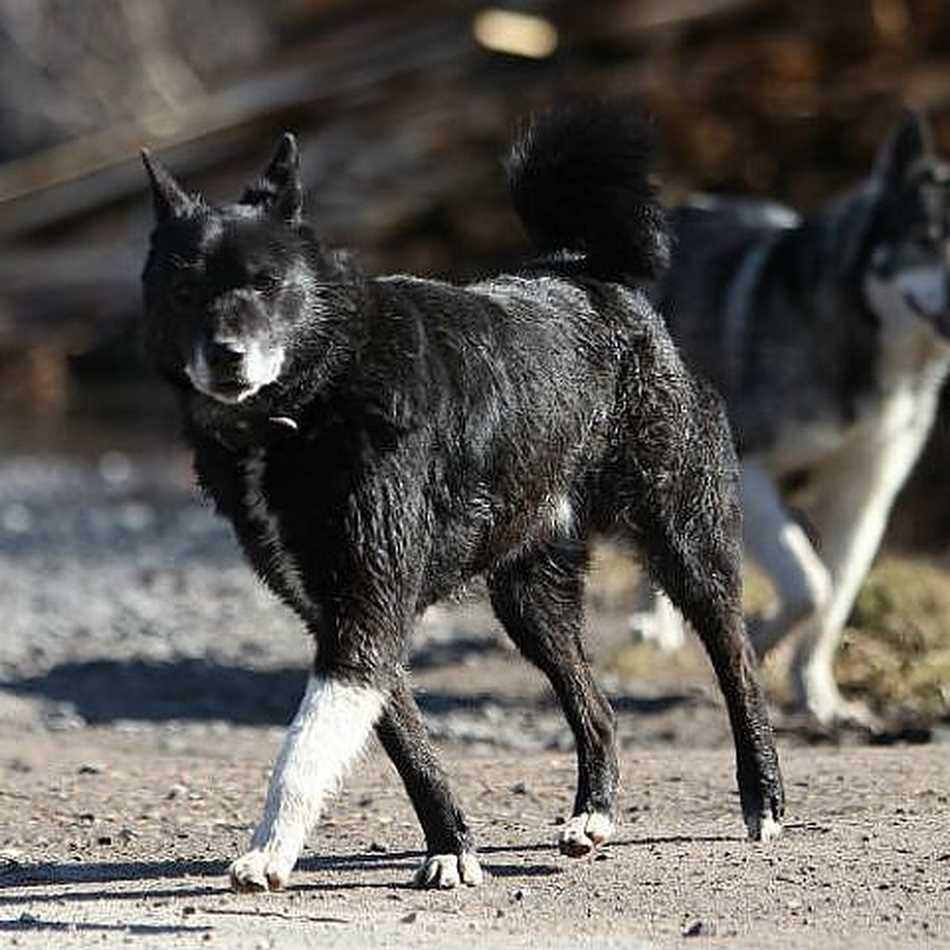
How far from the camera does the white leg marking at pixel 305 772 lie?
5211mm

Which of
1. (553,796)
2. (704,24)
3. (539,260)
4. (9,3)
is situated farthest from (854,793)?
(9,3)

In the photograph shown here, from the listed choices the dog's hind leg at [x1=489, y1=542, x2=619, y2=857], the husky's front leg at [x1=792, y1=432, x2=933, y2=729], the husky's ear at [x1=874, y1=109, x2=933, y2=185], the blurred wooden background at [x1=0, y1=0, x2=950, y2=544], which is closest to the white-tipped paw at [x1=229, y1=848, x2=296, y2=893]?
the dog's hind leg at [x1=489, y1=542, x2=619, y2=857]

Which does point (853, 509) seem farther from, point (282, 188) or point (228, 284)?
point (228, 284)

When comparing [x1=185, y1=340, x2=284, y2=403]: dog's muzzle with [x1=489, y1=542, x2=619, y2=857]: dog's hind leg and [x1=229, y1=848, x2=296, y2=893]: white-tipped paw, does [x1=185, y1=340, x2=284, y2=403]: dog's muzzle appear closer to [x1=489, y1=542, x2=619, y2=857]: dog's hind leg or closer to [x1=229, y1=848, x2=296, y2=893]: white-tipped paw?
[x1=229, y1=848, x2=296, y2=893]: white-tipped paw

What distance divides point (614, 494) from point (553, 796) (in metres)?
1.09

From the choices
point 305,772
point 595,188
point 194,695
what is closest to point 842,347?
point 194,695

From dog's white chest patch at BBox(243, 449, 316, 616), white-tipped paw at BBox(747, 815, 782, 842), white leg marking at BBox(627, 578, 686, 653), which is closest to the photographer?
dog's white chest patch at BBox(243, 449, 316, 616)

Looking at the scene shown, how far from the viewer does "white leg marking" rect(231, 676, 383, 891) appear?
521 cm

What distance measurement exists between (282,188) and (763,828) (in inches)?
77.1

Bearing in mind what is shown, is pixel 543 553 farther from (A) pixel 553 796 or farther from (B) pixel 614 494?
(A) pixel 553 796

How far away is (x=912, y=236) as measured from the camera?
936 centimetres

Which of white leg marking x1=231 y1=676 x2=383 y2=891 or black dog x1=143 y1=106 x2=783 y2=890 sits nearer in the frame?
white leg marking x1=231 y1=676 x2=383 y2=891

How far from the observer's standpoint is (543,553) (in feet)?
20.5

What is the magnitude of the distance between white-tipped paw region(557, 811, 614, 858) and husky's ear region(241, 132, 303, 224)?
5.24 ft
